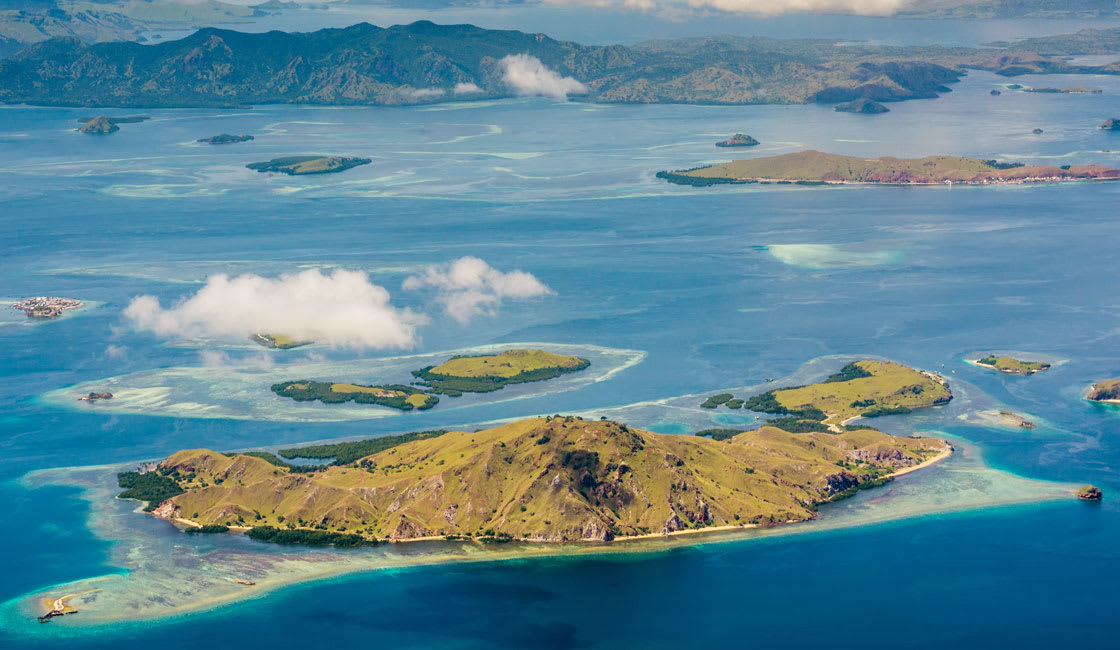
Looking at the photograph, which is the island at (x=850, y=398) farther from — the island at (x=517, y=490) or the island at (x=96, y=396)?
the island at (x=96, y=396)

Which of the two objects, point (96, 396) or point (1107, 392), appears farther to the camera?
point (96, 396)

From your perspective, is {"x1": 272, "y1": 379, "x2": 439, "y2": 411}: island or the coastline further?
{"x1": 272, "y1": 379, "x2": 439, "y2": 411}: island

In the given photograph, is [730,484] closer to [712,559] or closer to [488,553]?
[712,559]

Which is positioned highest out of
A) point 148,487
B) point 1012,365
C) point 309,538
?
point 1012,365

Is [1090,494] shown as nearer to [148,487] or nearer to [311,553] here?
[311,553]

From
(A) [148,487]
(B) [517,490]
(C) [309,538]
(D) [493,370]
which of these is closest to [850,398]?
(D) [493,370]

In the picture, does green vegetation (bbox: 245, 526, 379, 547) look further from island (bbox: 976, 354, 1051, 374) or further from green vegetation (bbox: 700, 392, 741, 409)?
island (bbox: 976, 354, 1051, 374)

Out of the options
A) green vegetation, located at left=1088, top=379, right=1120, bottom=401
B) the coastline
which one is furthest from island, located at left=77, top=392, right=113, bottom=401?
green vegetation, located at left=1088, top=379, right=1120, bottom=401
